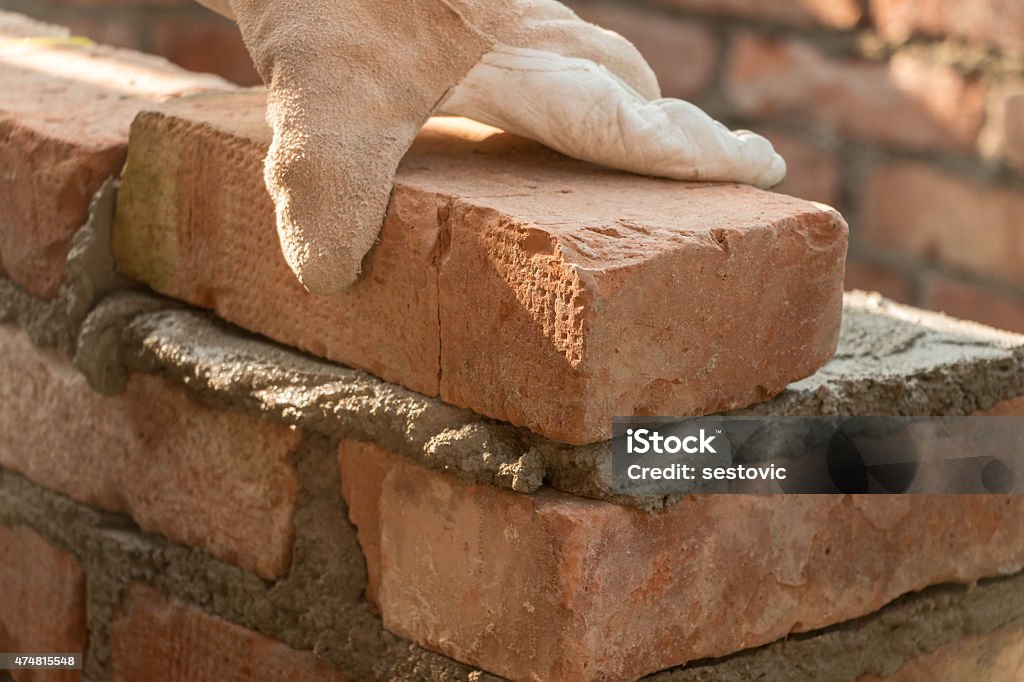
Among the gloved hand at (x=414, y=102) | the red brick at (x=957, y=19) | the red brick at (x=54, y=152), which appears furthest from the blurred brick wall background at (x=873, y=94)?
the gloved hand at (x=414, y=102)

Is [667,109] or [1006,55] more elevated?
[667,109]

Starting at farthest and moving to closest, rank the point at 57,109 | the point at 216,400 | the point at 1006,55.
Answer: the point at 1006,55
the point at 57,109
the point at 216,400

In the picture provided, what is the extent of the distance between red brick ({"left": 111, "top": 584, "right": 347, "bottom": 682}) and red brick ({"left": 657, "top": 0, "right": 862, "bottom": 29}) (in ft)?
8.57

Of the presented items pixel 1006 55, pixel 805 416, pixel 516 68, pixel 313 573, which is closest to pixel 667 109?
pixel 516 68

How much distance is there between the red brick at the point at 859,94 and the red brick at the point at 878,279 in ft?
1.10

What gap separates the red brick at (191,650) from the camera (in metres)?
1.52

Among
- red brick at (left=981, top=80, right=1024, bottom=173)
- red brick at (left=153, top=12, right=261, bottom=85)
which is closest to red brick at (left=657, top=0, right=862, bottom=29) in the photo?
red brick at (left=981, top=80, right=1024, bottom=173)

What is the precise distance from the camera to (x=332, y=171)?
51.0 inches

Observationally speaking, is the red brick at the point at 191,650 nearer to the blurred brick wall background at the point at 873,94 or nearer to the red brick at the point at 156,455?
the red brick at the point at 156,455

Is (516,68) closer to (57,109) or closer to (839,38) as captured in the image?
(57,109)

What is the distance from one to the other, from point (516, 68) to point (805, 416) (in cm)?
44

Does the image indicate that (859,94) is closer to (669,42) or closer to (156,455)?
(669,42)

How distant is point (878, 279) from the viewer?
150 inches

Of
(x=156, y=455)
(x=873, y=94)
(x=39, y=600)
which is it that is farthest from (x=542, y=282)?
(x=873, y=94)
